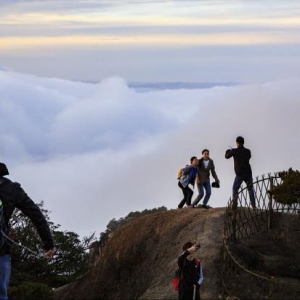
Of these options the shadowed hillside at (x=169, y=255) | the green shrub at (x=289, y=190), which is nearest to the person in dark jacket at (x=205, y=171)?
the shadowed hillside at (x=169, y=255)

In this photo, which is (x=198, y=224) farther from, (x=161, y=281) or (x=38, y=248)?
(x=38, y=248)

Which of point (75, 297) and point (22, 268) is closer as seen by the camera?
point (75, 297)

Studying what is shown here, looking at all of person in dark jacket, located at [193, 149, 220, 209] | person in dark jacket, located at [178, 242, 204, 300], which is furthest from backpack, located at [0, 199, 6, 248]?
person in dark jacket, located at [193, 149, 220, 209]

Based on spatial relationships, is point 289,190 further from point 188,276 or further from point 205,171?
point 188,276

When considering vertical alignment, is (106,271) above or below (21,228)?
below

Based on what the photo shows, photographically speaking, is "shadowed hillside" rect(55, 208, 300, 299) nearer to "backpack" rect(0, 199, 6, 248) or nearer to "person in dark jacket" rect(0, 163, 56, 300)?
"person in dark jacket" rect(0, 163, 56, 300)

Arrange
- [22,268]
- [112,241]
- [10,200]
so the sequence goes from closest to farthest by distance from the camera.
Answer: [10,200]
[112,241]
[22,268]

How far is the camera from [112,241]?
26.0m

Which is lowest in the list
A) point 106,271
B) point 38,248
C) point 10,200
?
point 10,200

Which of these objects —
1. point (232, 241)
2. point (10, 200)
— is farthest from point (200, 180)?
point (10, 200)

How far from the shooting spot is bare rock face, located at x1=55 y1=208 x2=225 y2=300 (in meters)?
20.9

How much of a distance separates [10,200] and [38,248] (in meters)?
21.1

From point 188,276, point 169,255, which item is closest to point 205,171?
point 169,255

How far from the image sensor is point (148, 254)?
23.2 metres
